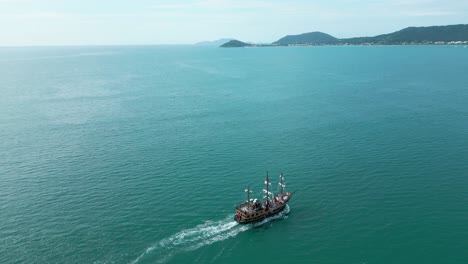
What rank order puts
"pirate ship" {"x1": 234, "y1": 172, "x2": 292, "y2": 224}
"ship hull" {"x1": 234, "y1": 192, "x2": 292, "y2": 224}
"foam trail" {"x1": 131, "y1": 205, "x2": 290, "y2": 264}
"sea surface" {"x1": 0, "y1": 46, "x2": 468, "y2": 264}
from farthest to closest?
"pirate ship" {"x1": 234, "y1": 172, "x2": 292, "y2": 224} < "ship hull" {"x1": 234, "y1": 192, "x2": 292, "y2": 224} < "sea surface" {"x1": 0, "y1": 46, "x2": 468, "y2": 264} < "foam trail" {"x1": 131, "y1": 205, "x2": 290, "y2": 264}

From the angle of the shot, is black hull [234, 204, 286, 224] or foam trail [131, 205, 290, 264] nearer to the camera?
foam trail [131, 205, 290, 264]

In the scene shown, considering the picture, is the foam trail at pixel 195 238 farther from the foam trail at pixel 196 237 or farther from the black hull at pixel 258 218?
the black hull at pixel 258 218

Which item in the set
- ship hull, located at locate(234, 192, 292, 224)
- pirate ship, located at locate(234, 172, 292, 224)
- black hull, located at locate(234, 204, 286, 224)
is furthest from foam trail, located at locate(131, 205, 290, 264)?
pirate ship, located at locate(234, 172, 292, 224)

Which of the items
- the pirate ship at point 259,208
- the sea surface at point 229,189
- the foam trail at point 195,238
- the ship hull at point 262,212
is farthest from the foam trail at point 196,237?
the pirate ship at point 259,208

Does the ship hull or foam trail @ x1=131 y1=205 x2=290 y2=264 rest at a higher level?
the ship hull

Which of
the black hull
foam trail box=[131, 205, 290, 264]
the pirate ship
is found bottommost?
foam trail box=[131, 205, 290, 264]

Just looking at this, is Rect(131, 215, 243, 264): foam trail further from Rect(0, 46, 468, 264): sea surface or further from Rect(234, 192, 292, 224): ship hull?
Rect(234, 192, 292, 224): ship hull

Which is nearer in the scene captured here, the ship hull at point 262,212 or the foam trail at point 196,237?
the foam trail at point 196,237

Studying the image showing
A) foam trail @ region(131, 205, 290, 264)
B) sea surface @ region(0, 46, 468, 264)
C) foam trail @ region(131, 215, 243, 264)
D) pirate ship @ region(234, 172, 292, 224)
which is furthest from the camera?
pirate ship @ region(234, 172, 292, 224)

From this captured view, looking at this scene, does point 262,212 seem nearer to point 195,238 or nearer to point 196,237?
point 196,237

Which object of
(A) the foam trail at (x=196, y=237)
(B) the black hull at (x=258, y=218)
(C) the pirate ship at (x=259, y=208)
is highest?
(C) the pirate ship at (x=259, y=208)

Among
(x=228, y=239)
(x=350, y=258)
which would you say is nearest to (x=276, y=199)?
(x=228, y=239)

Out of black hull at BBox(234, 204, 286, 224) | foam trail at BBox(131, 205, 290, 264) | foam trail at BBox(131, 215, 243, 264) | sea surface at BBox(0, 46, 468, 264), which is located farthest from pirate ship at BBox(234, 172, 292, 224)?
foam trail at BBox(131, 215, 243, 264)
